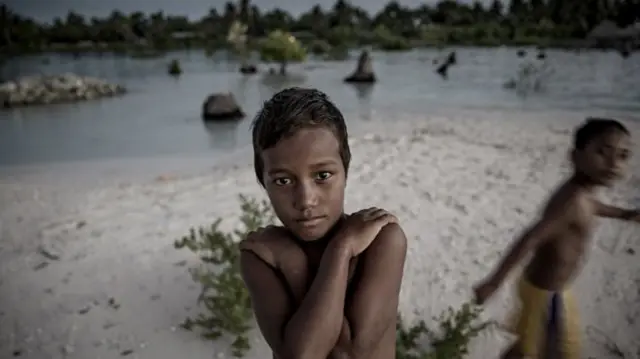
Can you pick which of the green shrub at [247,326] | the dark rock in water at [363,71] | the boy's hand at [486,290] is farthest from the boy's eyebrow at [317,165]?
the dark rock in water at [363,71]

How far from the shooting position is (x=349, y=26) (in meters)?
4.21

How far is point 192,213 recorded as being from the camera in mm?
3053

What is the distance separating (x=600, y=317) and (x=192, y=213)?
2.06 meters

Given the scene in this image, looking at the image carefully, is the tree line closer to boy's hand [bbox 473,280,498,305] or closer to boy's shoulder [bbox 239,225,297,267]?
boy's hand [bbox 473,280,498,305]

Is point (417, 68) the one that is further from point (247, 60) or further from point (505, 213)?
point (505, 213)

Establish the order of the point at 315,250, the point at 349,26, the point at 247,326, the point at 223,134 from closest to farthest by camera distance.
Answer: the point at 315,250, the point at 247,326, the point at 349,26, the point at 223,134

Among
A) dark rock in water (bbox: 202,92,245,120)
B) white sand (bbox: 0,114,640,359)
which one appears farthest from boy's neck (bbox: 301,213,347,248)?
dark rock in water (bbox: 202,92,245,120)

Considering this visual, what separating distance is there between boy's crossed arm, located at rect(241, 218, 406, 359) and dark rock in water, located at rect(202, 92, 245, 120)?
4.90m

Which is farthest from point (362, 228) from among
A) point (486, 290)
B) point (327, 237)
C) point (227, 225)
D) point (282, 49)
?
point (282, 49)

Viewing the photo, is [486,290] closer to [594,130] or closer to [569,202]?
[569,202]

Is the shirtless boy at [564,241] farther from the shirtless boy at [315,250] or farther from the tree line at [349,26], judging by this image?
the tree line at [349,26]

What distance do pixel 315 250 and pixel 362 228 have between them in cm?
9

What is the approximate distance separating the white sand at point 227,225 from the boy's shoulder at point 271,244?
3.97 ft

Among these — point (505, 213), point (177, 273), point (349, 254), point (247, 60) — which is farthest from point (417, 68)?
point (349, 254)
